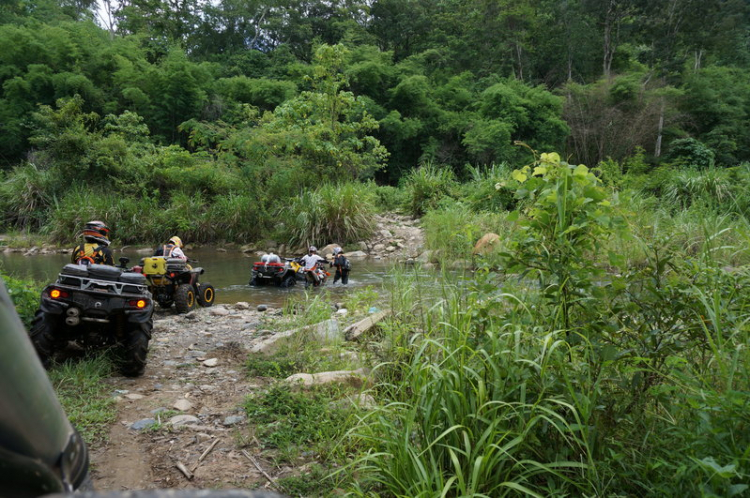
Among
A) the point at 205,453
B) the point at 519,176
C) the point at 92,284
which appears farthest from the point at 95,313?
the point at 519,176

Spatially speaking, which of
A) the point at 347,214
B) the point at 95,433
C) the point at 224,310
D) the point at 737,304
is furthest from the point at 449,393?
the point at 347,214

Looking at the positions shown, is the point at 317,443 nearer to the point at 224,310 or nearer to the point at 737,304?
the point at 737,304

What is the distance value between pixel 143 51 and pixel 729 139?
1227 inches

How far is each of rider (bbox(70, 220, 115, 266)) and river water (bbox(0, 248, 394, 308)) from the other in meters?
2.74

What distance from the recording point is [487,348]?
241 centimetres

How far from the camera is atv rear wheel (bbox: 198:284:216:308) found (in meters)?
7.28

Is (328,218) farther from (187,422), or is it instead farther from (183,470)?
(183,470)

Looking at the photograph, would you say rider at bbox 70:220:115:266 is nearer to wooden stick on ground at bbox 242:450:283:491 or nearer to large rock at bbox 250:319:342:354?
large rock at bbox 250:319:342:354

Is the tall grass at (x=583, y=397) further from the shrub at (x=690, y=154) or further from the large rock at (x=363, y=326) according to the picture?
the shrub at (x=690, y=154)

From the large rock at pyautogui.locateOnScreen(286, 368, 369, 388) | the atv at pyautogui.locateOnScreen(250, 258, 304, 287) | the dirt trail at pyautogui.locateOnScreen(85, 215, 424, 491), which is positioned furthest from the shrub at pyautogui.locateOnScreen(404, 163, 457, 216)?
the large rock at pyautogui.locateOnScreen(286, 368, 369, 388)

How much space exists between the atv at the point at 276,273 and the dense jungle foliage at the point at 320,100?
4582 millimetres

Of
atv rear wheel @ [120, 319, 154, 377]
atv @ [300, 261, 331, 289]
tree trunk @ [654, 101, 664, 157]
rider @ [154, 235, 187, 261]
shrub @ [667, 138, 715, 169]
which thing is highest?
tree trunk @ [654, 101, 664, 157]

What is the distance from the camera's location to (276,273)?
916 centimetres

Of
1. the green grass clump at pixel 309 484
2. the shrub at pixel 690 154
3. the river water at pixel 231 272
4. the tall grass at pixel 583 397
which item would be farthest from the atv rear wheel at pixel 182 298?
the shrub at pixel 690 154
